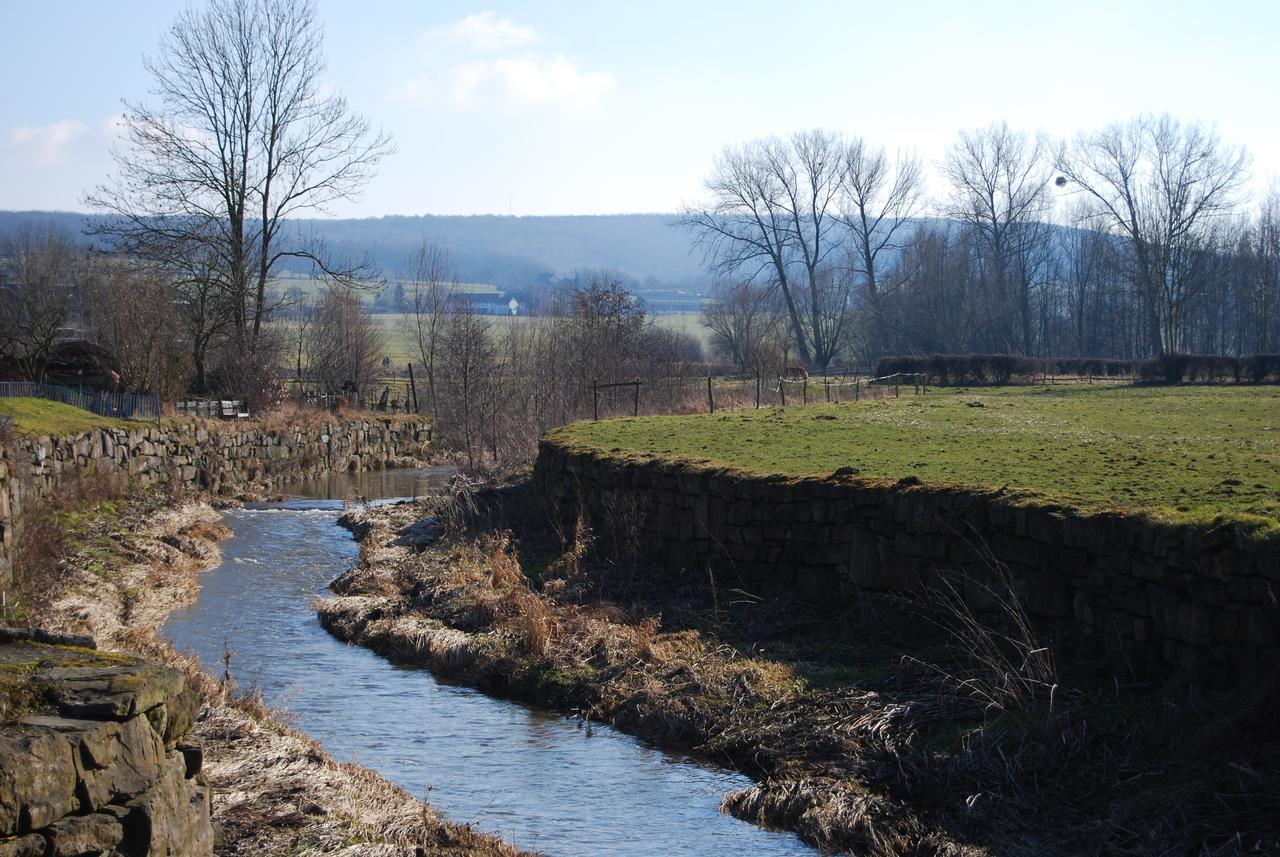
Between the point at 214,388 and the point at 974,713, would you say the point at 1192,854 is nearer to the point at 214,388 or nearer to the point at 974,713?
the point at 974,713

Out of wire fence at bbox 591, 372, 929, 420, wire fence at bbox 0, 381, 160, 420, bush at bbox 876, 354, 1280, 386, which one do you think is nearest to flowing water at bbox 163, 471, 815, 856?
wire fence at bbox 0, 381, 160, 420


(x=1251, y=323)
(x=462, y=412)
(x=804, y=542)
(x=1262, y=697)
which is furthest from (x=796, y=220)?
(x=1262, y=697)

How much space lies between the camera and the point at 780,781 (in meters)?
8.48

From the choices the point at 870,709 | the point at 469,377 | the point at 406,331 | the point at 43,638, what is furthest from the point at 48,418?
the point at 406,331

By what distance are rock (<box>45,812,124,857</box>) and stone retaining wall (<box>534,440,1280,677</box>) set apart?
688cm

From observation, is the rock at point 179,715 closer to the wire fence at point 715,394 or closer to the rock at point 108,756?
the rock at point 108,756

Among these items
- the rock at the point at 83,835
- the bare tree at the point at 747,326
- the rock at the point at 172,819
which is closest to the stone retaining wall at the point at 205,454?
the rock at the point at 172,819

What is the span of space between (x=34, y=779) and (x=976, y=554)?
25.7 ft

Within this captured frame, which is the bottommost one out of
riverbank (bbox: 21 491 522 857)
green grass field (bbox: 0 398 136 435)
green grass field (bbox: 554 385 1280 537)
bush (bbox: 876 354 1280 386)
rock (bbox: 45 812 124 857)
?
riverbank (bbox: 21 491 522 857)

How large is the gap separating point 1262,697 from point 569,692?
5.99m

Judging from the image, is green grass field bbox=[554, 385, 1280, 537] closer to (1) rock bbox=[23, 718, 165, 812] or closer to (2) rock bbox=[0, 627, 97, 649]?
(1) rock bbox=[23, 718, 165, 812]

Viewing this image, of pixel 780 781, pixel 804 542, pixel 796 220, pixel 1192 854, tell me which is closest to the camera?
pixel 1192 854

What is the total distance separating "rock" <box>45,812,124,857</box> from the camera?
15.2 feet

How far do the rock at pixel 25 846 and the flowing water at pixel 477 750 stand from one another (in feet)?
11.7
